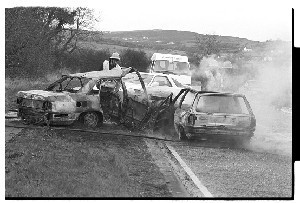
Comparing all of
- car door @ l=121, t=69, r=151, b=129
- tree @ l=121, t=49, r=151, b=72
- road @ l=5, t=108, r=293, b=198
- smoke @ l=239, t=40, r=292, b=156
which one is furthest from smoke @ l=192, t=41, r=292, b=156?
car door @ l=121, t=69, r=151, b=129

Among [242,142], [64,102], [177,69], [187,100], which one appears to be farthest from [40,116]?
[177,69]

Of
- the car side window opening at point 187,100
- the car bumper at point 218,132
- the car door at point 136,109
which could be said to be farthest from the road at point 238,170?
the car door at point 136,109

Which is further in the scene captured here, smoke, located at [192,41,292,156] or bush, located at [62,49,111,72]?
smoke, located at [192,41,292,156]

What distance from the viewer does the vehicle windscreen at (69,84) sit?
1009 centimetres

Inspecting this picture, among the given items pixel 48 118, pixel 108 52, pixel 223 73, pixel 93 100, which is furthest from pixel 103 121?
pixel 223 73

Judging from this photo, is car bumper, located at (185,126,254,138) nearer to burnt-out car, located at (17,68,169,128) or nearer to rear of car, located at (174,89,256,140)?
rear of car, located at (174,89,256,140)

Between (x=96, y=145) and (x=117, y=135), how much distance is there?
1258 millimetres

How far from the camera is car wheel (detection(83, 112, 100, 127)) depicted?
1062 cm

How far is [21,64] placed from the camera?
7465mm

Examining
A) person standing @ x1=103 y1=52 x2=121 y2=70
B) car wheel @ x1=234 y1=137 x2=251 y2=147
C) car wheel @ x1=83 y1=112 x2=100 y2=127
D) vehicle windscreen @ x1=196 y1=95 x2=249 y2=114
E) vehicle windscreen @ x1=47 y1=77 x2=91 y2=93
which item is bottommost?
car wheel @ x1=234 y1=137 x2=251 y2=147

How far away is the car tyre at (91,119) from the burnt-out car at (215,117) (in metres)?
1.49

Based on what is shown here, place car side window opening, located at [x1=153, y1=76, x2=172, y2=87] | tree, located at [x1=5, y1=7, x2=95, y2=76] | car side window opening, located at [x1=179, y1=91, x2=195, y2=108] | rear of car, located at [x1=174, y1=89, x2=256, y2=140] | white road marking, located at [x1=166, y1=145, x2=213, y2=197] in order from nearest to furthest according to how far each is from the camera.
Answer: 1. white road marking, located at [x1=166, y1=145, x2=213, y2=197]
2. tree, located at [x1=5, y1=7, x2=95, y2=76]
3. rear of car, located at [x1=174, y1=89, x2=256, y2=140]
4. car side window opening, located at [x1=179, y1=91, x2=195, y2=108]
5. car side window opening, located at [x1=153, y1=76, x2=172, y2=87]

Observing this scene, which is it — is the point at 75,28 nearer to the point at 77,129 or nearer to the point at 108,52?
the point at 108,52

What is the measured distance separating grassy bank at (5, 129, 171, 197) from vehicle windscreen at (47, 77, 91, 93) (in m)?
1.02
